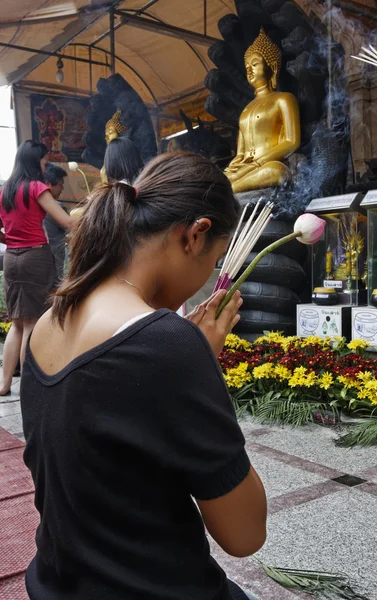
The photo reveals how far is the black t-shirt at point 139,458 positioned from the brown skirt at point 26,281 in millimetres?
3148

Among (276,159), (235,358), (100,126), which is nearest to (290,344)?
(235,358)

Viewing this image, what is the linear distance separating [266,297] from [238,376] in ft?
5.64

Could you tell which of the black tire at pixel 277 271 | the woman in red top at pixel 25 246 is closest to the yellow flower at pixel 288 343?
the black tire at pixel 277 271

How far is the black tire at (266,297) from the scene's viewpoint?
517 cm

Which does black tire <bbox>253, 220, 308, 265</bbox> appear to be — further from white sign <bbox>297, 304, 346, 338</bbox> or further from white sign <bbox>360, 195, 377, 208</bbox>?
white sign <bbox>360, 195, 377, 208</bbox>

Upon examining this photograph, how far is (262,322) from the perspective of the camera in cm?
517

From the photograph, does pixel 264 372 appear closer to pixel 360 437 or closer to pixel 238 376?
pixel 238 376

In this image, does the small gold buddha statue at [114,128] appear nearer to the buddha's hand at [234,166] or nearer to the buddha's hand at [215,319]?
the buddha's hand at [234,166]

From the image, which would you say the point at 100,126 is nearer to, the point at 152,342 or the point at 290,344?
the point at 290,344

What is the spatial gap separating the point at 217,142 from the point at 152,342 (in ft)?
22.2

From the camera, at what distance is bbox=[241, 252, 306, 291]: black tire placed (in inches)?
203

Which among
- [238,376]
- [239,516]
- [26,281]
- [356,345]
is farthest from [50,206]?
[239,516]

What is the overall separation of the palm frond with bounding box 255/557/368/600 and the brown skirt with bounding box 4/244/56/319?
263cm

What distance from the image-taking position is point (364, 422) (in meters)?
2.97
